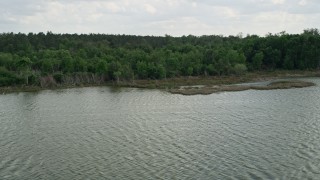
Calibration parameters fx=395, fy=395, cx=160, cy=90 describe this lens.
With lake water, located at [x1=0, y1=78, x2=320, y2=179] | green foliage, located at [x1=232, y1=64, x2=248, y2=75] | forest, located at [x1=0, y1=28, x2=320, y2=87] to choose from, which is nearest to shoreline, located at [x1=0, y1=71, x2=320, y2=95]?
green foliage, located at [x1=232, y1=64, x2=248, y2=75]

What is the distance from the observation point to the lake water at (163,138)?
24531mm

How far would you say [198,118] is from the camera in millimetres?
41031

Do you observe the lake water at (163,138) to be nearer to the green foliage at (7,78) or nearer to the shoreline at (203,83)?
the shoreline at (203,83)

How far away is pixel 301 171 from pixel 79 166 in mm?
13873

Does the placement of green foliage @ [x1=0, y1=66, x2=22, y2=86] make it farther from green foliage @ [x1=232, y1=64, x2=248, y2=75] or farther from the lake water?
green foliage @ [x1=232, y1=64, x2=248, y2=75]

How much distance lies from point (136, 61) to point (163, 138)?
208 feet

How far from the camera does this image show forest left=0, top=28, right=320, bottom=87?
268 feet

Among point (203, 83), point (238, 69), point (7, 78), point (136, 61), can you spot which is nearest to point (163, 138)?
point (203, 83)

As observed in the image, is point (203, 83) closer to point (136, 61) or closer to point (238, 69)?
point (238, 69)

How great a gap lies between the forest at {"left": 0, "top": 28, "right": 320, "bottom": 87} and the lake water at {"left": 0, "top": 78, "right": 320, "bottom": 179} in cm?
2657

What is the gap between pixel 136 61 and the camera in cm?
9469

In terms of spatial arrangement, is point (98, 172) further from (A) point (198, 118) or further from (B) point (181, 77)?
(B) point (181, 77)

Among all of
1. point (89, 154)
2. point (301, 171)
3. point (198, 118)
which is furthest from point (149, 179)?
point (198, 118)

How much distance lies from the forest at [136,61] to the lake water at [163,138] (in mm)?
26569
